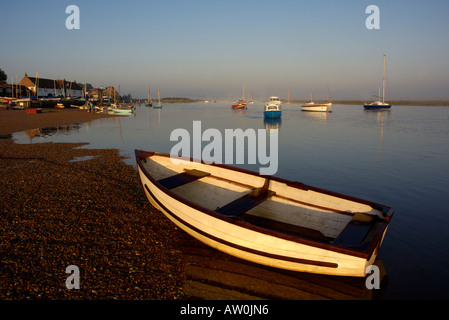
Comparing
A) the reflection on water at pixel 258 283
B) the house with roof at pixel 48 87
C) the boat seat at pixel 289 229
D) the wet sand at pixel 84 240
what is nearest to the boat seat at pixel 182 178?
the wet sand at pixel 84 240

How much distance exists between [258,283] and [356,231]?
228cm

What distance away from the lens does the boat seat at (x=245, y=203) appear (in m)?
6.35

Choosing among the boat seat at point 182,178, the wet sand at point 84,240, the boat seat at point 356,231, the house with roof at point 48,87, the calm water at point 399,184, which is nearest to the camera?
the wet sand at point 84,240

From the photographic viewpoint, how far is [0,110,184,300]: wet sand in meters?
4.86

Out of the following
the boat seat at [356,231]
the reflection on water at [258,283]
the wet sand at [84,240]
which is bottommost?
the reflection on water at [258,283]

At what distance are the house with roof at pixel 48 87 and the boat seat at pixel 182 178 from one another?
91.0 m

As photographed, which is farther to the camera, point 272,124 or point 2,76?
point 2,76

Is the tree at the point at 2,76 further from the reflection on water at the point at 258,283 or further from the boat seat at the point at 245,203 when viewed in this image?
the reflection on water at the point at 258,283

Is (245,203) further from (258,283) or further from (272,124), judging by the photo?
(272,124)

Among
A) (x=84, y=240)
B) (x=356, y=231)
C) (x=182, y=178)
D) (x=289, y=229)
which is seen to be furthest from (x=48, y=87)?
(x=356, y=231)

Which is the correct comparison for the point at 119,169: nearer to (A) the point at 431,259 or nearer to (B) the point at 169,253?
(B) the point at 169,253

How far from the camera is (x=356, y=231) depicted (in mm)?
5535
